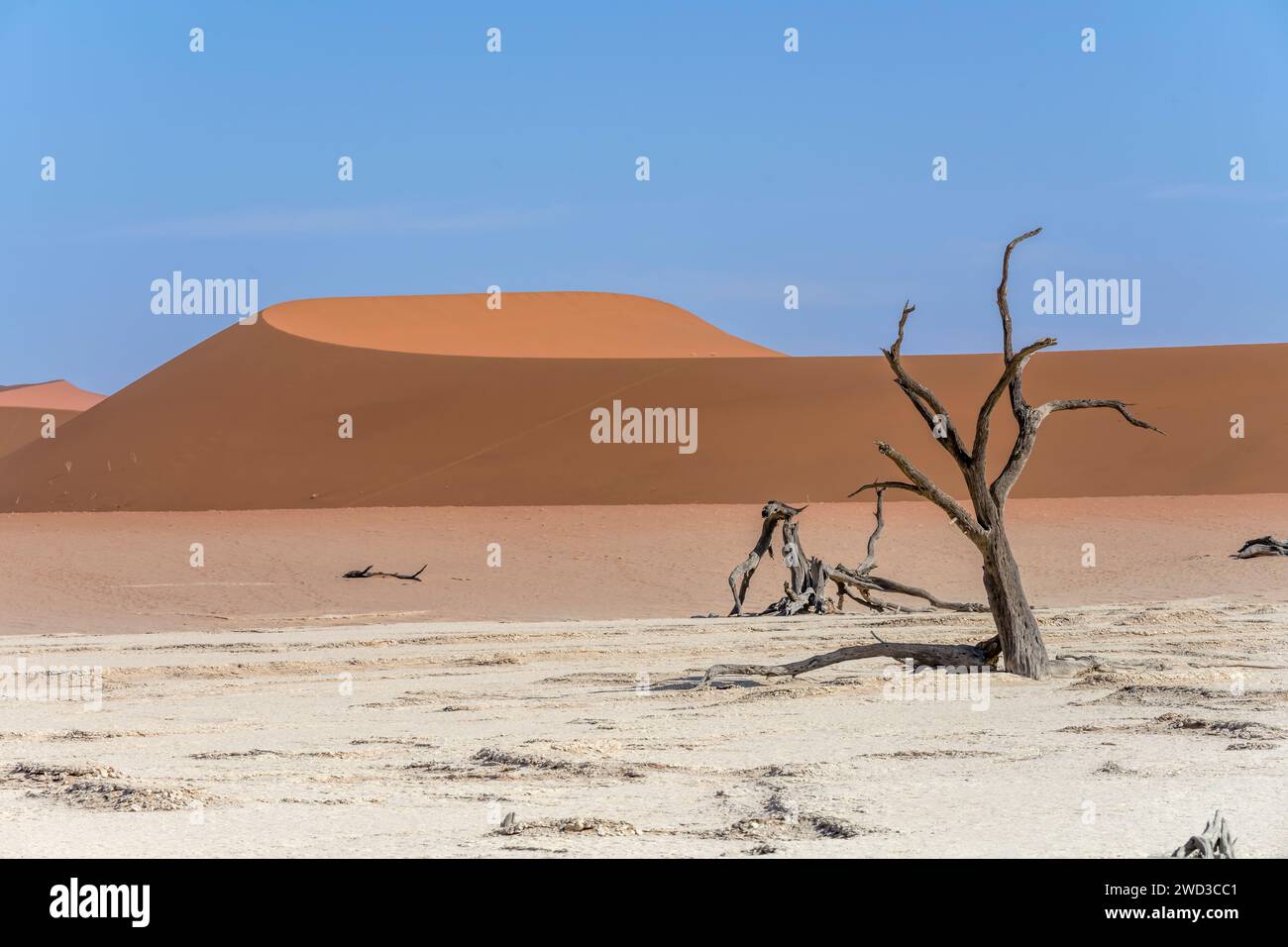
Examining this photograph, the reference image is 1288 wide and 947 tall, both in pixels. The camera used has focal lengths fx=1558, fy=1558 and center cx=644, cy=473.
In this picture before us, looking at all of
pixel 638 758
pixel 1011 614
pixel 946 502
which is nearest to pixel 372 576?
pixel 1011 614

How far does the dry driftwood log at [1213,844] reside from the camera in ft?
18.3

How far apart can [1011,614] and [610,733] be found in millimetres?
3837

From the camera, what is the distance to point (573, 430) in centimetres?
5391

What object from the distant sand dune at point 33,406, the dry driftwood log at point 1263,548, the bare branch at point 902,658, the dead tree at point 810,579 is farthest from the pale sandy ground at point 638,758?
the distant sand dune at point 33,406

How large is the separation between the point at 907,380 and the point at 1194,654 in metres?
4.23

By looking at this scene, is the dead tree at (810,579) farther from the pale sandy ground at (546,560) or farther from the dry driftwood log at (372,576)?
the dry driftwood log at (372,576)

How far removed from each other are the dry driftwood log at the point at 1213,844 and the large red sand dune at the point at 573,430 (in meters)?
38.3

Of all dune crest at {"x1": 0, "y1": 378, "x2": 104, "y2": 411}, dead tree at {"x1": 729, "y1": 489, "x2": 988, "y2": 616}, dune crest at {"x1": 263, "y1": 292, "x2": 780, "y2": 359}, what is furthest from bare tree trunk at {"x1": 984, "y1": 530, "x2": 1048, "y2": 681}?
dune crest at {"x1": 0, "y1": 378, "x2": 104, "y2": 411}

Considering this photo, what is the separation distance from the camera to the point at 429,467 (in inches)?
2056

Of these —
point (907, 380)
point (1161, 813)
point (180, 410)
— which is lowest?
point (1161, 813)

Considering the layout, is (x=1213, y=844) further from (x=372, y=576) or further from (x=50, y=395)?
Answer: (x=50, y=395)
